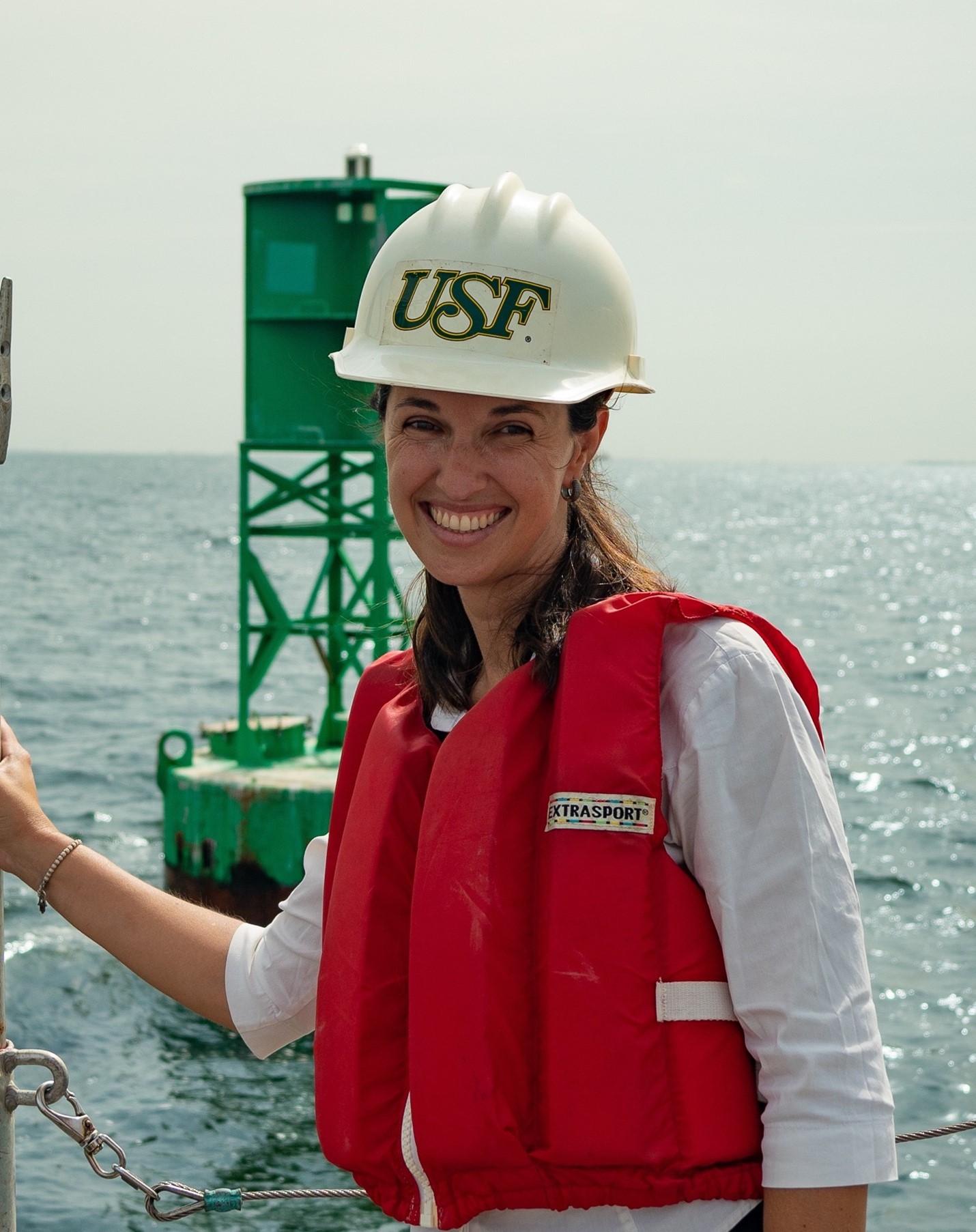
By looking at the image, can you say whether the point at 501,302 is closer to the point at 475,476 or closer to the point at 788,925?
the point at 475,476

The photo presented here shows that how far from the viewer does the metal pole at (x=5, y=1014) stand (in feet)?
8.39

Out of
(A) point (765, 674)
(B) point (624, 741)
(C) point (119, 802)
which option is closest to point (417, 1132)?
(B) point (624, 741)

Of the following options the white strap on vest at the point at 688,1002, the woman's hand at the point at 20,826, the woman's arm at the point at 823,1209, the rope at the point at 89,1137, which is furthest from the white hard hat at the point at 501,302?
the rope at the point at 89,1137

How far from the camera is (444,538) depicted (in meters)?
2.39

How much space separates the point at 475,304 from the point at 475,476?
28 cm

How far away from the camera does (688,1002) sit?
207 centimetres

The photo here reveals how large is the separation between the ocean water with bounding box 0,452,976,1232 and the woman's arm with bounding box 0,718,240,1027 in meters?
1.09

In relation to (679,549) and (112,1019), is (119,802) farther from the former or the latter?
(679,549)

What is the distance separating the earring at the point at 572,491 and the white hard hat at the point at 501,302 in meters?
0.16

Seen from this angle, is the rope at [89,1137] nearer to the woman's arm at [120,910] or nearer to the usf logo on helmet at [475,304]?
the woman's arm at [120,910]

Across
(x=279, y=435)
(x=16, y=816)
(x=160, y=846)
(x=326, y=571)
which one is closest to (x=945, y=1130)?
(x=16, y=816)

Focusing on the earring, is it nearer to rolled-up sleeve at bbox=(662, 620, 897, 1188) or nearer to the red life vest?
the red life vest

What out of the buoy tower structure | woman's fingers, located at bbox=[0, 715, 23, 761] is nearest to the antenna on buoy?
the buoy tower structure

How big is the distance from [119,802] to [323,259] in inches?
412
